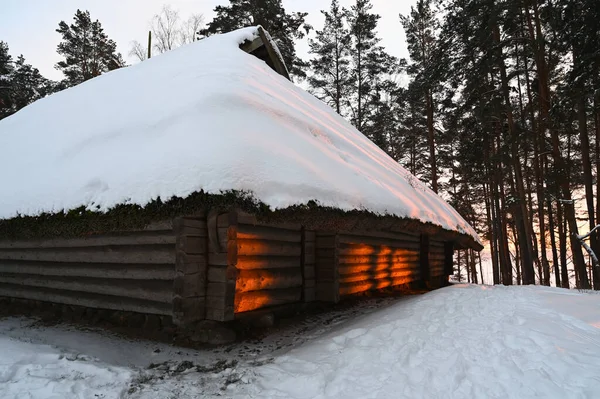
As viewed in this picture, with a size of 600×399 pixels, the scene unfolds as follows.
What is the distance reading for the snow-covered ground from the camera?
9.34 feet

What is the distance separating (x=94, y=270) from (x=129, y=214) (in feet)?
6.57

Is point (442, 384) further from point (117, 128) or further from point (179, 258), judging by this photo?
point (117, 128)

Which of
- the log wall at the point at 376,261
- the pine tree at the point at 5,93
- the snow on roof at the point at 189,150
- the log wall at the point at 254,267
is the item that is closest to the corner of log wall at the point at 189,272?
the log wall at the point at 254,267

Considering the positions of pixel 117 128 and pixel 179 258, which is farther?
pixel 117 128

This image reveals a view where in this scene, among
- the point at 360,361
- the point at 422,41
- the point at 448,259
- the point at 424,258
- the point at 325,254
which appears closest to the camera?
the point at 360,361

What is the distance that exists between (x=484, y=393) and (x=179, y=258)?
328 centimetres

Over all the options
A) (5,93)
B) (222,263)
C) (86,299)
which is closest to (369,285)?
(222,263)

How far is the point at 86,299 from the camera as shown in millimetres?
5527

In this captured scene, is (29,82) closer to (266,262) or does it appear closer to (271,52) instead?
(271,52)

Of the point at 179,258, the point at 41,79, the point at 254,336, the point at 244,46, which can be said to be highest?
the point at 41,79

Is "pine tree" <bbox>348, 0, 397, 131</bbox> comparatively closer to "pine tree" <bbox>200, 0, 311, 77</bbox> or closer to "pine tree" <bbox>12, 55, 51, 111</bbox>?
"pine tree" <bbox>200, 0, 311, 77</bbox>

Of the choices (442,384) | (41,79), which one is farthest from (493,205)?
(41,79)

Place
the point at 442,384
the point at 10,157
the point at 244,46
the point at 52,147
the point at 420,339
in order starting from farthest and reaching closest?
the point at 244,46 < the point at 10,157 < the point at 52,147 < the point at 420,339 < the point at 442,384

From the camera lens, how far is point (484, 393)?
2.71 m
